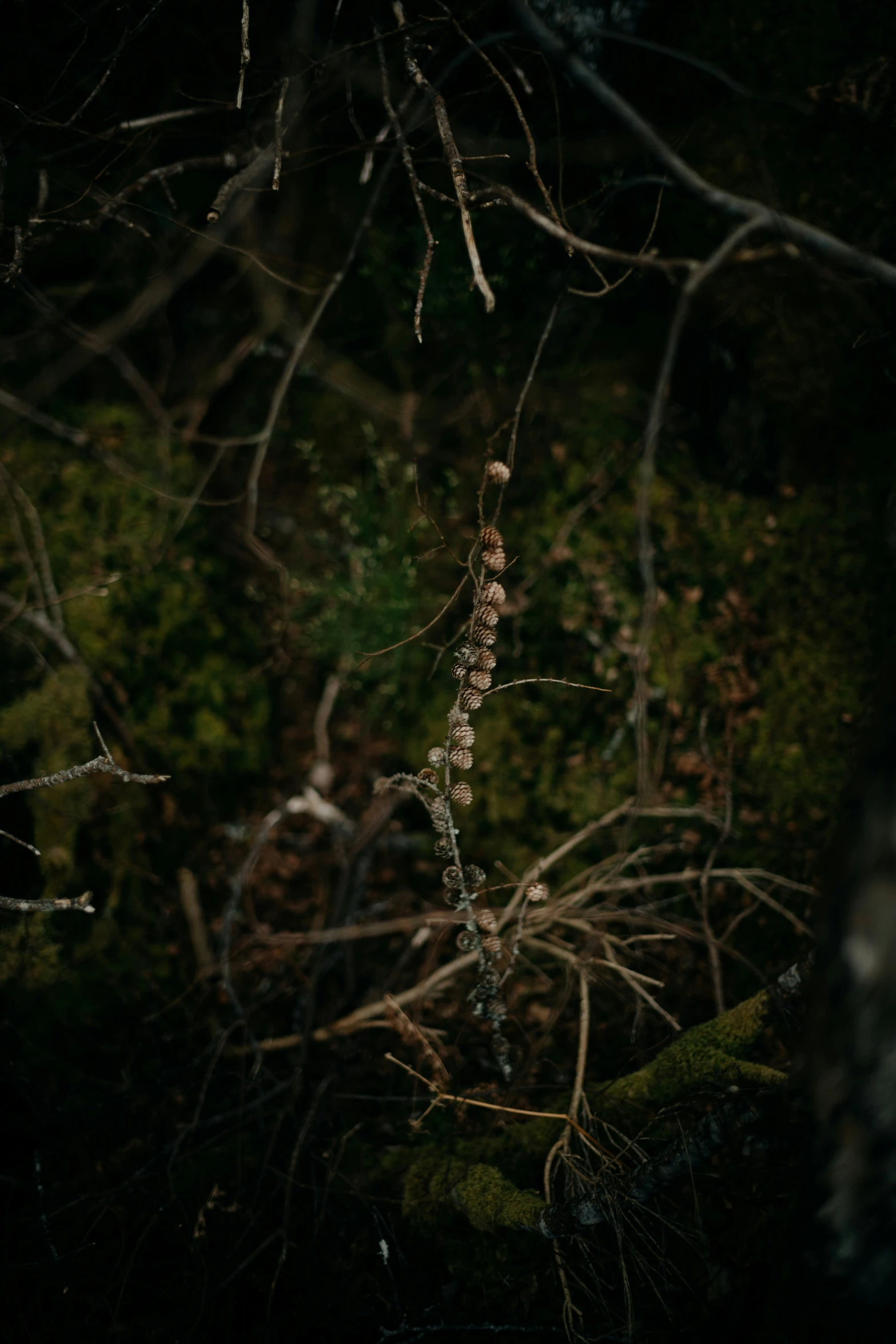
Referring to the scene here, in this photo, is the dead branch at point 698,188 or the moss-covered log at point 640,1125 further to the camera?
the dead branch at point 698,188

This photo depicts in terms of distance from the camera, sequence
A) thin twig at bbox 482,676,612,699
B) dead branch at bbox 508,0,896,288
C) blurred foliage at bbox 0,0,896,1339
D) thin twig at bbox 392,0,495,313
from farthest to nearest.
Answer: blurred foliage at bbox 0,0,896,1339 < dead branch at bbox 508,0,896,288 < thin twig at bbox 392,0,495,313 < thin twig at bbox 482,676,612,699

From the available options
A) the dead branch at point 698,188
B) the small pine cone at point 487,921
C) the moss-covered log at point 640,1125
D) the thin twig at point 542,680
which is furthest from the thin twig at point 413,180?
the moss-covered log at point 640,1125

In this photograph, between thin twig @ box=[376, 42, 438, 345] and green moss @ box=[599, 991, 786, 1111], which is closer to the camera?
thin twig @ box=[376, 42, 438, 345]

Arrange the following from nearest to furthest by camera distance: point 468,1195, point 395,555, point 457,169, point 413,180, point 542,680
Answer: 1. point 542,680
2. point 457,169
3. point 413,180
4. point 468,1195
5. point 395,555

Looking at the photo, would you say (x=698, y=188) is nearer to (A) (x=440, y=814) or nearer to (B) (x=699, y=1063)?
(A) (x=440, y=814)

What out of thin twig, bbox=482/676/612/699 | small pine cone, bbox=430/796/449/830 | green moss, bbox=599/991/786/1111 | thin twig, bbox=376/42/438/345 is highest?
thin twig, bbox=376/42/438/345

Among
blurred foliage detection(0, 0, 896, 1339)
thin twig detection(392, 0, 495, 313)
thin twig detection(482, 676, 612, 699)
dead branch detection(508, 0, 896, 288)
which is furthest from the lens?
blurred foliage detection(0, 0, 896, 1339)

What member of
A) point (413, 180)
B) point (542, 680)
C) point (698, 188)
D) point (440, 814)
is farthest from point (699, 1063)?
point (413, 180)

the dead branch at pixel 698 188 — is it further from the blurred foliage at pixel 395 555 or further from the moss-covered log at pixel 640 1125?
the moss-covered log at pixel 640 1125

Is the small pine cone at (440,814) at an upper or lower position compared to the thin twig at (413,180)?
lower

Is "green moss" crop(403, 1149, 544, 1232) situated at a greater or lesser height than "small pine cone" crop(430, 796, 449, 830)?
lesser

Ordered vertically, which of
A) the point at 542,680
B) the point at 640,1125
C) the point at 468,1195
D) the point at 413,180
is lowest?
the point at 468,1195

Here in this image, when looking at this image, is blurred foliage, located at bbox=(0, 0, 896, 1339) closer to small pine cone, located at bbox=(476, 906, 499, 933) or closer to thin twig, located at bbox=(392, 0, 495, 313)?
thin twig, located at bbox=(392, 0, 495, 313)

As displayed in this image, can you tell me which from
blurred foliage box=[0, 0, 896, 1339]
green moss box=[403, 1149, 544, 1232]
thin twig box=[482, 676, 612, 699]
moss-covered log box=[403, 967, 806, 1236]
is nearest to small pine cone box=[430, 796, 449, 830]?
thin twig box=[482, 676, 612, 699]
